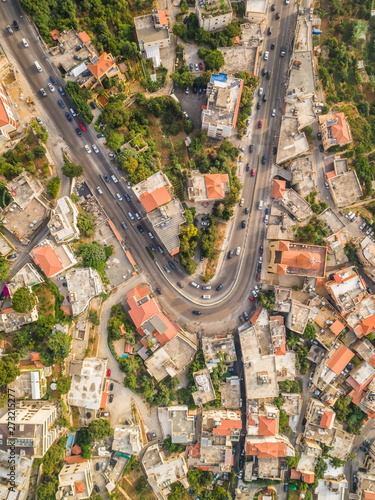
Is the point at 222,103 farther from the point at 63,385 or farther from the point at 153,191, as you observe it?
the point at 63,385

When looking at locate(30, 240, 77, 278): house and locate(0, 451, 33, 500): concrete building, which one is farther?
locate(30, 240, 77, 278): house

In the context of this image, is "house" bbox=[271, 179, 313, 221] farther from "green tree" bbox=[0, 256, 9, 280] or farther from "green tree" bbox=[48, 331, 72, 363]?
"green tree" bbox=[0, 256, 9, 280]

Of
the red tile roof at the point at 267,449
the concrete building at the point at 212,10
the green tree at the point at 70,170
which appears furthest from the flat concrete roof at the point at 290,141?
the red tile roof at the point at 267,449

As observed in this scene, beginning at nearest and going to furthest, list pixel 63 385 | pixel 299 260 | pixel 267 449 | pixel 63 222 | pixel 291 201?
pixel 63 222 → pixel 63 385 → pixel 267 449 → pixel 299 260 → pixel 291 201

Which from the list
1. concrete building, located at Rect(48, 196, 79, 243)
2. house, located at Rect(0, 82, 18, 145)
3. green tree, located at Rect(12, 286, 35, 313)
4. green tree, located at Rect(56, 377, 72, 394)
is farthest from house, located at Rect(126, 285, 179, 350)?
house, located at Rect(0, 82, 18, 145)

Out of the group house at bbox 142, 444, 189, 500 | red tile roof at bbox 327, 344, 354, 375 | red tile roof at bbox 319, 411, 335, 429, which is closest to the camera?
house at bbox 142, 444, 189, 500

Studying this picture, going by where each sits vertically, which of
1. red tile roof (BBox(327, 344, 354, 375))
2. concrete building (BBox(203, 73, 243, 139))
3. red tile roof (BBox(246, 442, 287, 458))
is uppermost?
concrete building (BBox(203, 73, 243, 139))

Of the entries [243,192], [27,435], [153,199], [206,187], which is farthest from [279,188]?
[27,435]
